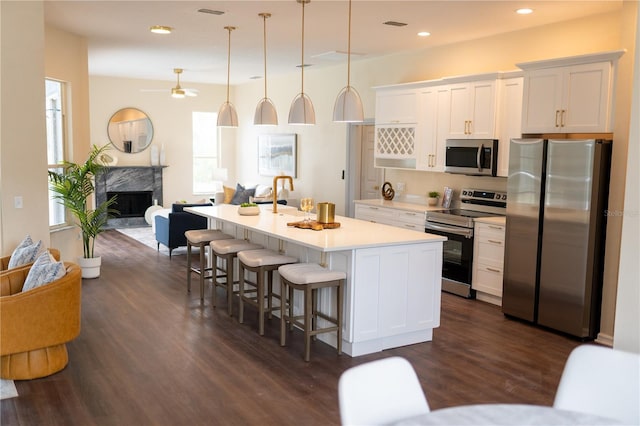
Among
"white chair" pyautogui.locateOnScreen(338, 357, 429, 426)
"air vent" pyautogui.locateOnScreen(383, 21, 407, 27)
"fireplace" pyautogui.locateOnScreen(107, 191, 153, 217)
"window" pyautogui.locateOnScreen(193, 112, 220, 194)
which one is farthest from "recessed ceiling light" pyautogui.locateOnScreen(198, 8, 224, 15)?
"window" pyautogui.locateOnScreen(193, 112, 220, 194)

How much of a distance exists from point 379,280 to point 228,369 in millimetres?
1338

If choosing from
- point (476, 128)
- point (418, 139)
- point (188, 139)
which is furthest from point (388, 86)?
point (188, 139)

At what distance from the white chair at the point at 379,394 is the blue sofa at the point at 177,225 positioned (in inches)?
265

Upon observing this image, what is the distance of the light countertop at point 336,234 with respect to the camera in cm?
442

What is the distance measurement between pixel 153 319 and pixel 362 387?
3.91m

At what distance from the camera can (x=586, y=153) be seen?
4.88m

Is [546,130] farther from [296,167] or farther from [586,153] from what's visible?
[296,167]

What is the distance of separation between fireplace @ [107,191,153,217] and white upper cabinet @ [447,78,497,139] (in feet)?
23.2

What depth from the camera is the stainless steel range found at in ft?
Result: 20.9

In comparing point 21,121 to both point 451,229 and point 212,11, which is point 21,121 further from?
point 451,229

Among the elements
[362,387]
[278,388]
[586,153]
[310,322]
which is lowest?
[278,388]

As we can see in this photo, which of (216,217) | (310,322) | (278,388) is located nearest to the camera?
(278,388)

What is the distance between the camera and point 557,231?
514 centimetres

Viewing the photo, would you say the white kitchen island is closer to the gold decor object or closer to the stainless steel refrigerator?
the stainless steel refrigerator
